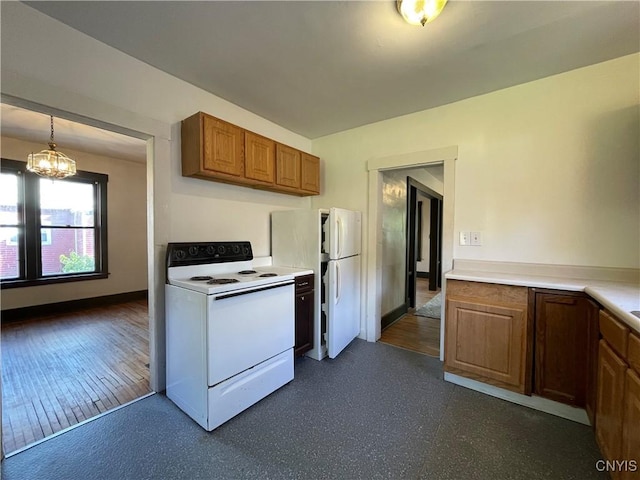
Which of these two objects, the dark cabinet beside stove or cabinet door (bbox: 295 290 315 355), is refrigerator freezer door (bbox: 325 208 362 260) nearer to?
the dark cabinet beside stove

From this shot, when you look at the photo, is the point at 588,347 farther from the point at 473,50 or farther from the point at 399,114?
the point at 399,114

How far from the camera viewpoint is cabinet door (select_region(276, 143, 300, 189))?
2730mm

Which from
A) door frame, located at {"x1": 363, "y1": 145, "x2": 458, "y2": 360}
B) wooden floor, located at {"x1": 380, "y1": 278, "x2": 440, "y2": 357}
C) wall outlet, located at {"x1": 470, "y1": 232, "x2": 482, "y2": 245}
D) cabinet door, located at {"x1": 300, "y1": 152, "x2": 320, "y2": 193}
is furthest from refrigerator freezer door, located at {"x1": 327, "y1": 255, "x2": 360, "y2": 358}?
wall outlet, located at {"x1": 470, "y1": 232, "x2": 482, "y2": 245}

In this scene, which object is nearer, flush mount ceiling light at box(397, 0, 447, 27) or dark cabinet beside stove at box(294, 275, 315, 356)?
flush mount ceiling light at box(397, 0, 447, 27)

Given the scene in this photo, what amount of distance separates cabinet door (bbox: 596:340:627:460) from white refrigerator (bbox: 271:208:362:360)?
1844 millimetres

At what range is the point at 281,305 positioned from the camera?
2156mm

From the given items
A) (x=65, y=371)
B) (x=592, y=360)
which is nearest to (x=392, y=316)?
(x=592, y=360)

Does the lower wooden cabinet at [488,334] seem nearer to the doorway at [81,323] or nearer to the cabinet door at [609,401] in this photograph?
the cabinet door at [609,401]

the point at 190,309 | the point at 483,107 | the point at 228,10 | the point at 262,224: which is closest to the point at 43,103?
the point at 228,10

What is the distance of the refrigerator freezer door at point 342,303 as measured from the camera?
2643mm

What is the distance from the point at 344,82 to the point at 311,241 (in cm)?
143

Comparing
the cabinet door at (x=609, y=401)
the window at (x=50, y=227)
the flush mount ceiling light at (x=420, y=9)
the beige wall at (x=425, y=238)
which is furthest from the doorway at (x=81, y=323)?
the beige wall at (x=425, y=238)

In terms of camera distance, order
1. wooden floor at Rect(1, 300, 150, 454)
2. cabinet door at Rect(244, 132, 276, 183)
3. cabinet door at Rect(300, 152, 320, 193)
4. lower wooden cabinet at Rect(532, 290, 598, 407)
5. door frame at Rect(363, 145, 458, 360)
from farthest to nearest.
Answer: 1. cabinet door at Rect(300, 152, 320, 193)
2. door frame at Rect(363, 145, 458, 360)
3. cabinet door at Rect(244, 132, 276, 183)
4. wooden floor at Rect(1, 300, 150, 454)
5. lower wooden cabinet at Rect(532, 290, 598, 407)

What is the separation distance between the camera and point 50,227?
4094 mm
